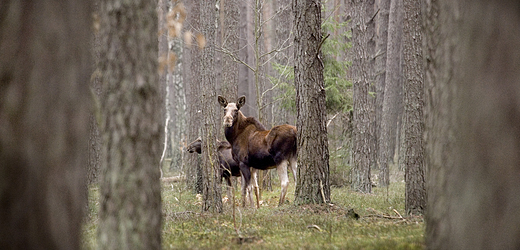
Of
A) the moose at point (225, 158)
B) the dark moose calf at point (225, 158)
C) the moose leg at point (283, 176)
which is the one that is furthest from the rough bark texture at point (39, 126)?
the dark moose calf at point (225, 158)

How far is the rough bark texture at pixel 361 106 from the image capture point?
53.9 feet

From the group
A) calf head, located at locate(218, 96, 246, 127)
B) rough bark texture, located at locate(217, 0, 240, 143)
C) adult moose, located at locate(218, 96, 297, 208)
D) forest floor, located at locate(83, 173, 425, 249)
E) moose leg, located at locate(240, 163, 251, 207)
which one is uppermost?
rough bark texture, located at locate(217, 0, 240, 143)

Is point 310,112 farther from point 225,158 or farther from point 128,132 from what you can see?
point 128,132

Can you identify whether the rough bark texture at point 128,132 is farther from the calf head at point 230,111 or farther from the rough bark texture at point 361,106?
the rough bark texture at point 361,106

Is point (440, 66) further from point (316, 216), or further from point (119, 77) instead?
point (316, 216)

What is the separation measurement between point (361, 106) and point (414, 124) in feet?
22.7

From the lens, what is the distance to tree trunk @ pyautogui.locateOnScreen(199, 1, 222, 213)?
10.6 metres

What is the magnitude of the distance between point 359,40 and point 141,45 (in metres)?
13.3

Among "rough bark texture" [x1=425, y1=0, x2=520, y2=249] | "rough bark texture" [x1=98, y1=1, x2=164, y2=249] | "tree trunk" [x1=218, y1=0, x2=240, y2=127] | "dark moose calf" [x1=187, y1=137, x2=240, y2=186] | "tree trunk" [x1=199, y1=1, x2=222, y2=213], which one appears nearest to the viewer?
"rough bark texture" [x1=425, y1=0, x2=520, y2=249]

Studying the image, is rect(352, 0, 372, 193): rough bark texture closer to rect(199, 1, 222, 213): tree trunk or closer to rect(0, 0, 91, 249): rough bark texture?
rect(199, 1, 222, 213): tree trunk

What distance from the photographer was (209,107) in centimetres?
1051

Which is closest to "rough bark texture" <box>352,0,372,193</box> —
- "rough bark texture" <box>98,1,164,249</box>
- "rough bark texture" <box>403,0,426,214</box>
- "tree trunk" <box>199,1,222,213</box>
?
"rough bark texture" <box>403,0,426,214</box>

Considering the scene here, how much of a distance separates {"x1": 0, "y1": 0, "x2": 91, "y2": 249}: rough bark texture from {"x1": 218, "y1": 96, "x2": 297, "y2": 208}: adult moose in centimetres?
952

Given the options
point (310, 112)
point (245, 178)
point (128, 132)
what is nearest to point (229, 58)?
point (245, 178)
